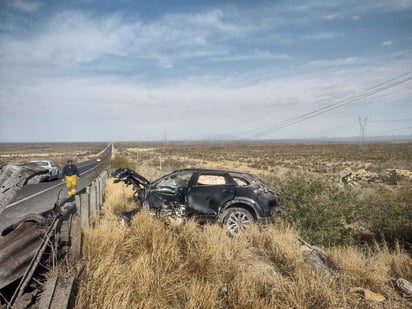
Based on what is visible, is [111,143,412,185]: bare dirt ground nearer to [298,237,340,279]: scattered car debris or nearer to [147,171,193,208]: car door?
[147,171,193,208]: car door

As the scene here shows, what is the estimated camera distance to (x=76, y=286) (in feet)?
13.8

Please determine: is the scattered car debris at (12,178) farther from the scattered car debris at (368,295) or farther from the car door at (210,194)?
the car door at (210,194)

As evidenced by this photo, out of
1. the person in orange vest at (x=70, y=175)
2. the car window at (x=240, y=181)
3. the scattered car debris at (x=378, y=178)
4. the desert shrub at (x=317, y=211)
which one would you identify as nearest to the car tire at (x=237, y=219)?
the car window at (x=240, y=181)

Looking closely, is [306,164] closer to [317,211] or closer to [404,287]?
[317,211]

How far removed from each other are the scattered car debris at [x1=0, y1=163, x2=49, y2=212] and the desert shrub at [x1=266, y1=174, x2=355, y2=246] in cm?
706

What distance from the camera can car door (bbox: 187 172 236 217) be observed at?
8531mm

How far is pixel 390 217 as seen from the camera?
8.75 m

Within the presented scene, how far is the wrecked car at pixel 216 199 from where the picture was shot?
8.39 meters

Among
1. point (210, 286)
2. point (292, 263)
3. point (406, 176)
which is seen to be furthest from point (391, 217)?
point (406, 176)

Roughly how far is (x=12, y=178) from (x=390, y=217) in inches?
337

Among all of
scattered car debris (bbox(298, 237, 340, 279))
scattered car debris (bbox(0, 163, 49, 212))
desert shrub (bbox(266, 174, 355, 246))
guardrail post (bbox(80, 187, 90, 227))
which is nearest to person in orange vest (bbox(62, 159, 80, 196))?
guardrail post (bbox(80, 187, 90, 227))

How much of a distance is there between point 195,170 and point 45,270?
509cm

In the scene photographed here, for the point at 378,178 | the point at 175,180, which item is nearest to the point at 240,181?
the point at 175,180

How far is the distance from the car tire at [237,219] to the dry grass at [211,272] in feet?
2.43
